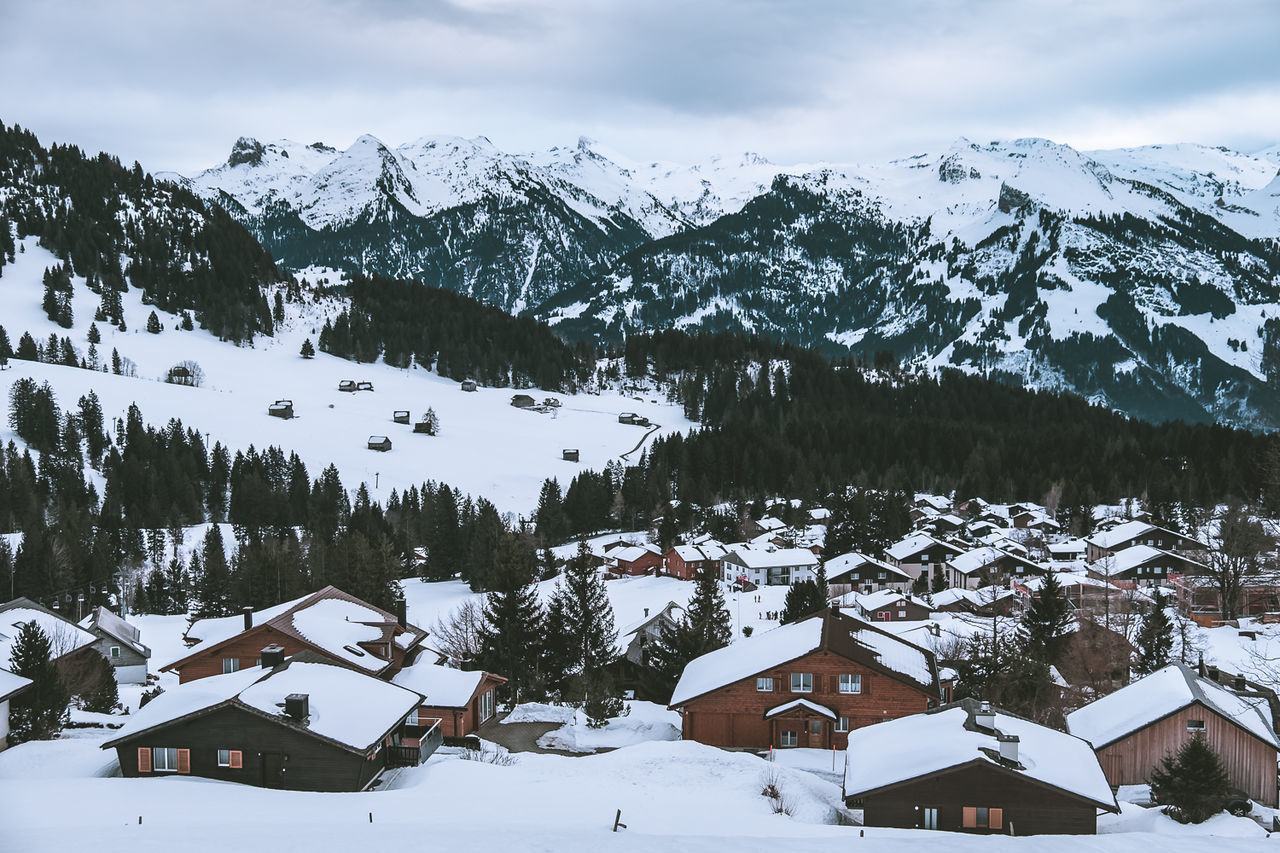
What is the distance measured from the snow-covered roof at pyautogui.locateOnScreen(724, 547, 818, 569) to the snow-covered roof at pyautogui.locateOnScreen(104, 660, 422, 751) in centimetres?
6615

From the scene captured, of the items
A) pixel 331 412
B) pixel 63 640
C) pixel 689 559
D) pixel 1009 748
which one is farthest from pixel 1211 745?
pixel 331 412

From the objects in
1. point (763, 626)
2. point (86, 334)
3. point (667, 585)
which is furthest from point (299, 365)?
point (763, 626)

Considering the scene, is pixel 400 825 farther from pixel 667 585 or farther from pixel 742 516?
pixel 742 516

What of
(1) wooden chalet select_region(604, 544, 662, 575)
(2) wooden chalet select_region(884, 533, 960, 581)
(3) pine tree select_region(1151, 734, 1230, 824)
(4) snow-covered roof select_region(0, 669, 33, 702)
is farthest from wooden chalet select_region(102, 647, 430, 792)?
(2) wooden chalet select_region(884, 533, 960, 581)

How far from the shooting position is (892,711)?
41.7m

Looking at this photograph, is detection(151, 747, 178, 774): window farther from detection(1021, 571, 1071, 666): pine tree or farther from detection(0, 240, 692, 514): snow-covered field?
detection(0, 240, 692, 514): snow-covered field

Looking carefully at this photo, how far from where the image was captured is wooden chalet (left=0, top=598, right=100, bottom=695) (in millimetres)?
45594

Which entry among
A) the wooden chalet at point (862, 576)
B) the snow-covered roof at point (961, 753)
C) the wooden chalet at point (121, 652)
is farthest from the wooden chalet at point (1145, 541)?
the wooden chalet at point (121, 652)

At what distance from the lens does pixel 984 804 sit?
25625mm

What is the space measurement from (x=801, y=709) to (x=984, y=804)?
16153 mm

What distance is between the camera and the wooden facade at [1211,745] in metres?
32.8

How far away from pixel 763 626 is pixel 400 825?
5294cm

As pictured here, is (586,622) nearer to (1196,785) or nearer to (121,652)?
(121,652)

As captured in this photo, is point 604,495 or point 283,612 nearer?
point 283,612
